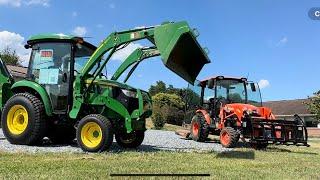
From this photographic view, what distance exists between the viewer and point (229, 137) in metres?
15.7

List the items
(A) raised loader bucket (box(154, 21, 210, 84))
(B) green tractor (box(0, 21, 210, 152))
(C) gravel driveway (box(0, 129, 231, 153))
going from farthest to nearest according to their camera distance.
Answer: (B) green tractor (box(0, 21, 210, 152))
(C) gravel driveway (box(0, 129, 231, 153))
(A) raised loader bucket (box(154, 21, 210, 84))

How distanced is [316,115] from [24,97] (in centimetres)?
3459

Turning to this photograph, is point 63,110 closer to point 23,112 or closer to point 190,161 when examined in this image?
point 23,112

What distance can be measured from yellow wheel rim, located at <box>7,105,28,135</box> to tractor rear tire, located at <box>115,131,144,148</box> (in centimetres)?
252

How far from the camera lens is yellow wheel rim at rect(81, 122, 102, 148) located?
1196cm

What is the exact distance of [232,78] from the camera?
59.9 ft

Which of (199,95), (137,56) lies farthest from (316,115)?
(137,56)

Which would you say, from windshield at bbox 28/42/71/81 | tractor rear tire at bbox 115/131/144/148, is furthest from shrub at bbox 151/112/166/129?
windshield at bbox 28/42/71/81

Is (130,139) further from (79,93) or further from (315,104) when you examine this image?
(315,104)

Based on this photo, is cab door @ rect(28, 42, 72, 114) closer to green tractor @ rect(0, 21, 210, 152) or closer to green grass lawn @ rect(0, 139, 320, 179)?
green tractor @ rect(0, 21, 210, 152)

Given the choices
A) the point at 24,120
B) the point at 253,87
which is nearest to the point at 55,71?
the point at 24,120

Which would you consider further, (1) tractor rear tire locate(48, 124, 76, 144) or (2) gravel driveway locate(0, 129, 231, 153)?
(1) tractor rear tire locate(48, 124, 76, 144)

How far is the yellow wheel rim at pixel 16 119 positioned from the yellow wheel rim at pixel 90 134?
1.97 m

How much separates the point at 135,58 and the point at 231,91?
522cm
